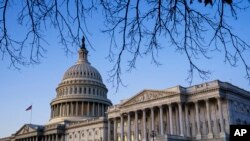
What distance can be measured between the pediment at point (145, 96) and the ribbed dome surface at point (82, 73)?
1775 inches

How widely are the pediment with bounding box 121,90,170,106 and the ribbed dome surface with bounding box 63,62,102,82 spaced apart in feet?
148

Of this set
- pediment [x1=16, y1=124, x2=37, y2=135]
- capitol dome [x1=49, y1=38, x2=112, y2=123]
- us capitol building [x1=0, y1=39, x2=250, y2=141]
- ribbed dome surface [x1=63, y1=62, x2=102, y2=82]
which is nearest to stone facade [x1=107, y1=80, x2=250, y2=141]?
us capitol building [x1=0, y1=39, x2=250, y2=141]

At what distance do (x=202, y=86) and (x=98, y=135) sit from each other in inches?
1371

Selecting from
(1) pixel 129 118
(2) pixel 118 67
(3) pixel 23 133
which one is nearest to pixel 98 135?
(1) pixel 129 118

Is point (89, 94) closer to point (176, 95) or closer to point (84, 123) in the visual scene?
point (84, 123)

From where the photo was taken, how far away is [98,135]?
92562 mm

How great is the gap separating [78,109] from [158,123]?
152 ft

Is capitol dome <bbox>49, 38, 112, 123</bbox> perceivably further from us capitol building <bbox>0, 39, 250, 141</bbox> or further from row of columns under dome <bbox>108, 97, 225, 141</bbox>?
row of columns under dome <bbox>108, 97, 225, 141</bbox>

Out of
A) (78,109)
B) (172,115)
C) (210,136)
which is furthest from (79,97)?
(210,136)

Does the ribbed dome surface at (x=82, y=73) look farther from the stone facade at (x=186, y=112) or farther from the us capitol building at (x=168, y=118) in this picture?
the stone facade at (x=186, y=112)

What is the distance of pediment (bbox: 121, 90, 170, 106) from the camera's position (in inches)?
2927

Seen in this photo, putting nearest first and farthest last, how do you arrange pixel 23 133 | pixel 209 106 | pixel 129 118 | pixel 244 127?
1. pixel 244 127
2. pixel 209 106
3. pixel 129 118
4. pixel 23 133

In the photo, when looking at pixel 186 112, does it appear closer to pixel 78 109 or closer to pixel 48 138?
pixel 48 138

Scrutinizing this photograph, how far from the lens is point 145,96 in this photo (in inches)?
3056
